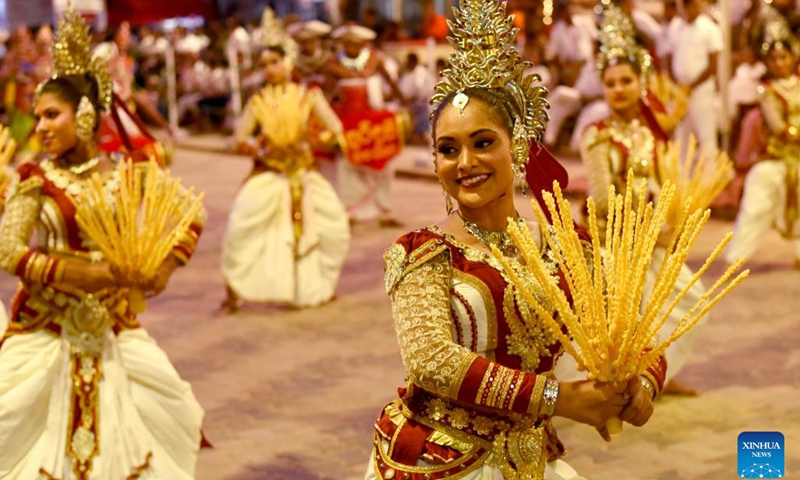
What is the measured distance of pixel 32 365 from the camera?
4562 mm

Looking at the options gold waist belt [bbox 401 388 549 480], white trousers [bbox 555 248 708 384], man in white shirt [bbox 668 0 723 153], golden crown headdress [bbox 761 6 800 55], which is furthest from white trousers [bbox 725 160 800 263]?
gold waist belt [bbox 401 388 549 480]

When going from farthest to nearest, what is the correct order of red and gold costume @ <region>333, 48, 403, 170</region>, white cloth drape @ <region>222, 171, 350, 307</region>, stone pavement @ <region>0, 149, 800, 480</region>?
red and gold costume @ <region>333, 48, 403, 170</region>
white cloth drape @ <region>222, 171, 350, 307</region>
stone pavement @ <region>0, 149, 800, 480</region>

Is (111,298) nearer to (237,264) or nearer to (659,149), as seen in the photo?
(659,149)

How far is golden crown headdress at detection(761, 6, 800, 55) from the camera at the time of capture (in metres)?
8.53

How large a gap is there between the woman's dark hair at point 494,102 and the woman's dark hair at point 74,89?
206 cm

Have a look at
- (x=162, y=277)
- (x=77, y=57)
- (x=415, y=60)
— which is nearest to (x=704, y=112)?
(x=415, y=60)

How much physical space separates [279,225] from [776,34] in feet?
11.2

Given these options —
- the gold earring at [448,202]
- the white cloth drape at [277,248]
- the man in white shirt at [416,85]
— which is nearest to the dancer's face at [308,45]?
the white cloth drape at [277,248]

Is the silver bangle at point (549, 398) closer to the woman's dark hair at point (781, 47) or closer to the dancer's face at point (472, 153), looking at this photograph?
the dancer's face at point (472, 153)

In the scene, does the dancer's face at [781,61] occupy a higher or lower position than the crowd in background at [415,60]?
higher

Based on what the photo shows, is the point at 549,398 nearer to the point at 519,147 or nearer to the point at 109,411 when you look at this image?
the point at 519,147

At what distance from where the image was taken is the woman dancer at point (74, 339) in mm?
4484

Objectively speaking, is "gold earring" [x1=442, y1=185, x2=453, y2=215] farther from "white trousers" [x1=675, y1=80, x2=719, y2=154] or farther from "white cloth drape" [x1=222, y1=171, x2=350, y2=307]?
"white trousers" [x1=675, y1=80, x2=719, y2=154]

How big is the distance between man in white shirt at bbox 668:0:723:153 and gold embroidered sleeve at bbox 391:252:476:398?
9.41m
